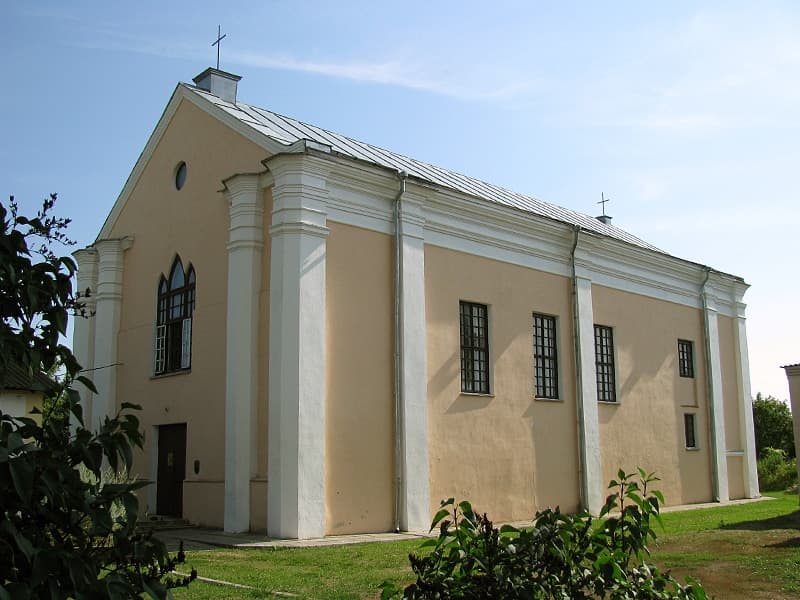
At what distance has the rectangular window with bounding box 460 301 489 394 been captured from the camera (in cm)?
1877

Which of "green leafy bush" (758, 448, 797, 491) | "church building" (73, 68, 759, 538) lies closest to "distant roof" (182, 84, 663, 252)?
"church building" (73, 68, 759, 538)

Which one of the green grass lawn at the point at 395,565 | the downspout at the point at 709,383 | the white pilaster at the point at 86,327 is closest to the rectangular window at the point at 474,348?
the green grass lawn at the point at 395,565

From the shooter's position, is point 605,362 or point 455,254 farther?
point 605,362

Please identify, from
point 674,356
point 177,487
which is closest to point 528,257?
point 674,356

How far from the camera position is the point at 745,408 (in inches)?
1085

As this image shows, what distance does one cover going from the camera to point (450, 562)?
13.4 feet

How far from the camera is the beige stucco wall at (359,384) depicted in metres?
15.5

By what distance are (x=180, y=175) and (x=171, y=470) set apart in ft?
21.8

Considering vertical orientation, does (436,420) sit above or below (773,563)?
above

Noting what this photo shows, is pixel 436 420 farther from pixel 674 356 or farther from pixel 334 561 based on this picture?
pixel 674 356

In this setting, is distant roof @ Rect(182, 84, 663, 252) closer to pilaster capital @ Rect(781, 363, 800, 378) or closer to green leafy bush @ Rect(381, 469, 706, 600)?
pilaster capital @ Rect(781, 363, 800, 378)

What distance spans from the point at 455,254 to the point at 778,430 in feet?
102

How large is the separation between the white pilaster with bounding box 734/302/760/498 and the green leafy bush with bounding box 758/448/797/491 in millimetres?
7276

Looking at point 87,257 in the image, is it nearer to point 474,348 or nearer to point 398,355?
point 398,355
